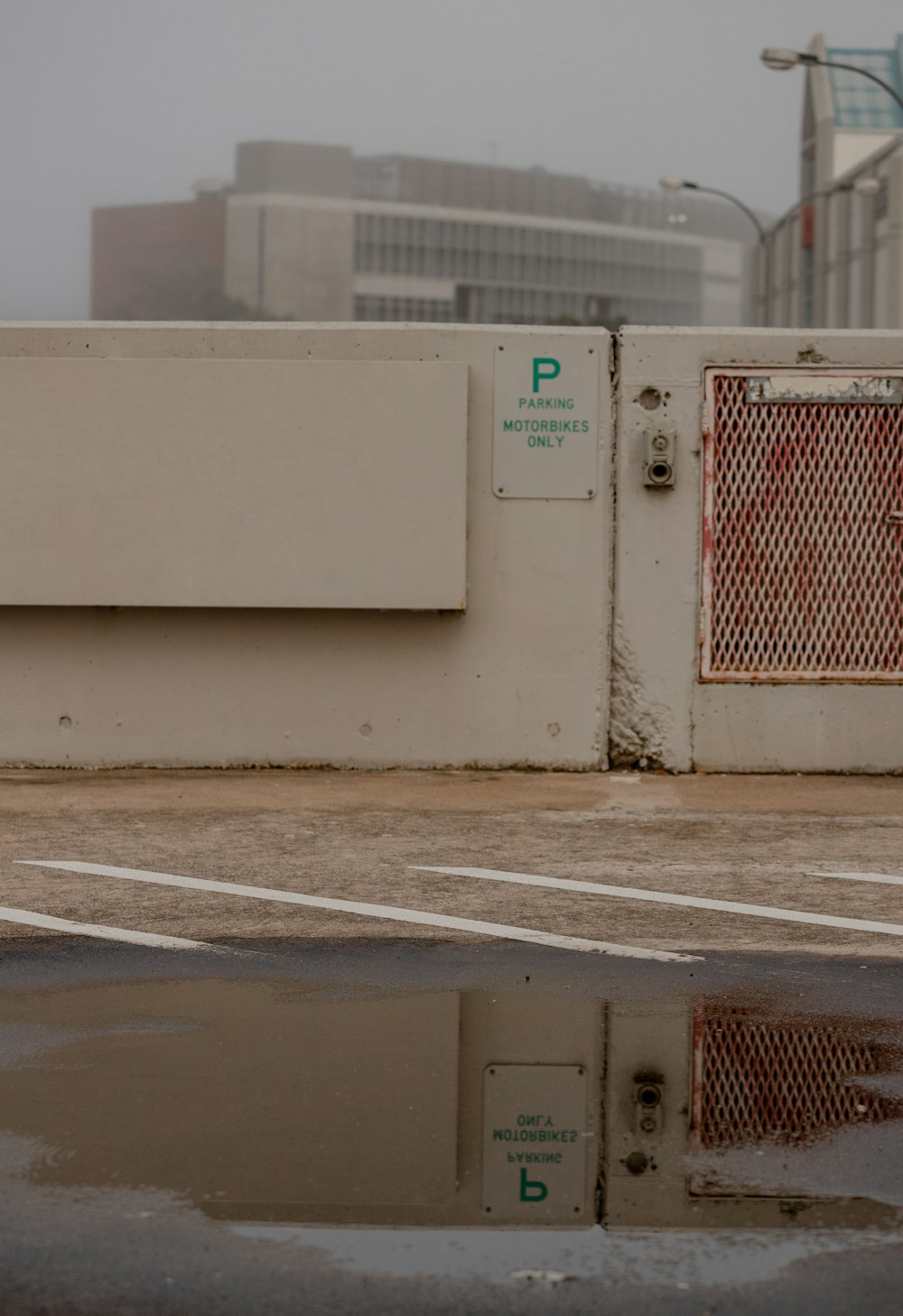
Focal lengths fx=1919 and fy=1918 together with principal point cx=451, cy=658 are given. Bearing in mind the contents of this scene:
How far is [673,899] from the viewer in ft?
24.2

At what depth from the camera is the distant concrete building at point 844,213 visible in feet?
245

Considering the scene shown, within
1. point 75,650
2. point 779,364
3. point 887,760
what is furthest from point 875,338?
point 75,650

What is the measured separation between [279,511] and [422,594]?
0.92 metres

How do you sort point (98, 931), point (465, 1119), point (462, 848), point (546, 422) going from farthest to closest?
point (546, 422)
point (462, 848)
point (98, 931)
point (465, 1119)

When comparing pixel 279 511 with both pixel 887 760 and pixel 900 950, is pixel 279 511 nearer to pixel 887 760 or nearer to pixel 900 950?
pixel 887 760

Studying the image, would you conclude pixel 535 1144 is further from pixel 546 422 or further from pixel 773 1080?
pixel 546 422

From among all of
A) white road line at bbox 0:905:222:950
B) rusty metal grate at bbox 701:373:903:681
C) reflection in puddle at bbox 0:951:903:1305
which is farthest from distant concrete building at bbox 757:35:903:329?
reflection in puddle at bbox 0:951:903:1305

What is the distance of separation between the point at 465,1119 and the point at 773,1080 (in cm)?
90

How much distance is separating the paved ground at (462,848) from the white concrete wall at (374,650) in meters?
0.22

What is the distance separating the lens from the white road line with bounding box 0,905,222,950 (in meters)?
6.51

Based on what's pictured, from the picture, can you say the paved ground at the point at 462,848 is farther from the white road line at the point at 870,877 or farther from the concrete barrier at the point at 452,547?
the concrete barrier at the point at 452,547

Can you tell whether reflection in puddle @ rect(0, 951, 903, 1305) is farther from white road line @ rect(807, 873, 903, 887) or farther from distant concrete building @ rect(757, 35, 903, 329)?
distant concrete building @ rect(757, 35, 903, 329)

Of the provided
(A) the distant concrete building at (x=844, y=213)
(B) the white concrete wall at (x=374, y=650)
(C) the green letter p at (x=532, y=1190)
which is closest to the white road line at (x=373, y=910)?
(C) the green letter p at (x=532, y=1190)

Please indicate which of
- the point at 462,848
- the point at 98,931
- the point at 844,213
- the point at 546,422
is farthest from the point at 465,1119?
the point at 844,213
